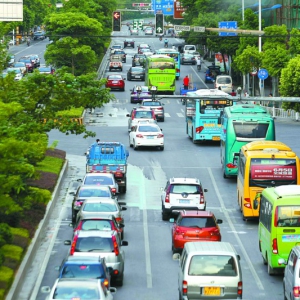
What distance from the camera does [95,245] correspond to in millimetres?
26297

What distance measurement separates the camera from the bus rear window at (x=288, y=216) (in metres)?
27.3

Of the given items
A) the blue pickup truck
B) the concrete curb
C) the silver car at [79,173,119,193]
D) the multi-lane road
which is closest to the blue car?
the concrete curb

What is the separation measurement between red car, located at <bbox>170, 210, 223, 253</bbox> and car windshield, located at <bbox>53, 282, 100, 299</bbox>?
983cm

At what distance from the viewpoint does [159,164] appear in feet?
167

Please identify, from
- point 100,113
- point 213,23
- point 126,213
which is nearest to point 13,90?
point 126,213

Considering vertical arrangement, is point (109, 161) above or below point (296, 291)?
above

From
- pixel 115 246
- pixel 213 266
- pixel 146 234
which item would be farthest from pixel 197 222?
pixel 213 266

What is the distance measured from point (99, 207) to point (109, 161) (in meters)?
10.2

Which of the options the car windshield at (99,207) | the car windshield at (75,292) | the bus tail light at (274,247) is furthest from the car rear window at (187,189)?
the car windshield at (75,292)

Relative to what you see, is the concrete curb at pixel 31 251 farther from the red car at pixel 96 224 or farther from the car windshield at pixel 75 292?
the car windshield at pixel 75 292

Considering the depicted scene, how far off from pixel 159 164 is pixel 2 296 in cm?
2769

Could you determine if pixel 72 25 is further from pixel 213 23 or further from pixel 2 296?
pixel 2 296

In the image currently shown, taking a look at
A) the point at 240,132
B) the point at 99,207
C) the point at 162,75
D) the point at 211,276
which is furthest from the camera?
the point at 162,75

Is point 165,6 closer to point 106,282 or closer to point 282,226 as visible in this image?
point 282,226
